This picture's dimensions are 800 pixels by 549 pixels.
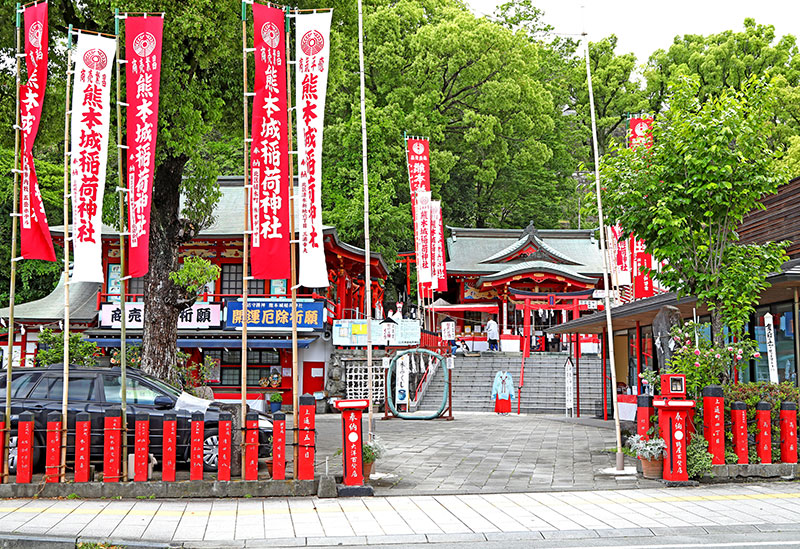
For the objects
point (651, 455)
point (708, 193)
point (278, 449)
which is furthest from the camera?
point (708, 193)

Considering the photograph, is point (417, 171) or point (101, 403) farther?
point (417, 171)

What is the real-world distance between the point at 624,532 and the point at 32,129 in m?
9.40

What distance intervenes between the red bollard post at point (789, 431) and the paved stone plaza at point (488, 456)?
206 cm

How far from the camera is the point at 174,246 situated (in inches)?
609

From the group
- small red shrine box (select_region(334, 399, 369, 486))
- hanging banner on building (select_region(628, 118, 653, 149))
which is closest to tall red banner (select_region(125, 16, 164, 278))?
small red shrine box (select_region(334, 399, 369, 486))

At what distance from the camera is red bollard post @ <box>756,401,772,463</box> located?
10617 millimetres

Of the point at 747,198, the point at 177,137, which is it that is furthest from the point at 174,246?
the point at 747,198

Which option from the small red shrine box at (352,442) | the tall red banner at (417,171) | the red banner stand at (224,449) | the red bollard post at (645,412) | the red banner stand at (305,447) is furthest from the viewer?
the tall red banner at (417,171)

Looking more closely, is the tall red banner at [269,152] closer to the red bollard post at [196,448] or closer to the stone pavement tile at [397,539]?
the red bollard post at [196,448]

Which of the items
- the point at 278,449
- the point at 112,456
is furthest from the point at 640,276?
the point at 112,456

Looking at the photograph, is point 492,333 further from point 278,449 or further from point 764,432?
point 278,449

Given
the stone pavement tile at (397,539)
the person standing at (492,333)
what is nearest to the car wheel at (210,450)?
the stone pavement tile at (397,539)

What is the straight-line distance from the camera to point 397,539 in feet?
24.5

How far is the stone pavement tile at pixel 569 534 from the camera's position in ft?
24.7
